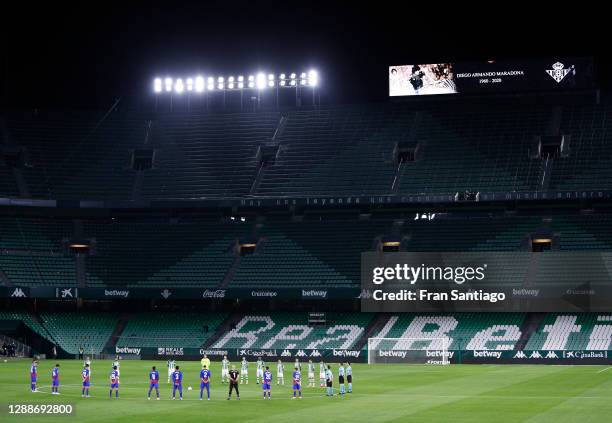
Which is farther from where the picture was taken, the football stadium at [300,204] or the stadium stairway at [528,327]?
the football stadium at [300,204]

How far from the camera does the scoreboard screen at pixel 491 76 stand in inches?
3317

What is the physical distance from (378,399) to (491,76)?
51328 millimetres

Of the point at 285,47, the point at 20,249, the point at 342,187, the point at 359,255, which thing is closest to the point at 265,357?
the point at 359,255

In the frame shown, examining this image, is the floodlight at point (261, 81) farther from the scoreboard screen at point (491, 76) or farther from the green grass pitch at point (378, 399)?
the green grass pitch at point (378, 399)

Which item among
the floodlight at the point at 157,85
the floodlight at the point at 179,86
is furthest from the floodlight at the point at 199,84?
the floodlight at the point at 157,85

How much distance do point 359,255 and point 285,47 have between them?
22952 mm

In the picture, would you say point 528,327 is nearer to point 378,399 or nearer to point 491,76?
point 491,76

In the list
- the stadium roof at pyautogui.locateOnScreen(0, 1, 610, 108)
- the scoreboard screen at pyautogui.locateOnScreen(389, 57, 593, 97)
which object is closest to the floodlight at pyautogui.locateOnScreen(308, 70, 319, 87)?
the stadium roof at pyautogui.locateOnScreen(0, 1, 610, 108)

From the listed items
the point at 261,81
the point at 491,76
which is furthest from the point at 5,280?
the point at 491,76

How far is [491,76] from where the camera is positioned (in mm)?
86000

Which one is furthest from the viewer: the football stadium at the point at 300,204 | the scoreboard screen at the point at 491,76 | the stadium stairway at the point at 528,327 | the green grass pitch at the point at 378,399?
the scoreboard screen at the point at 491,76

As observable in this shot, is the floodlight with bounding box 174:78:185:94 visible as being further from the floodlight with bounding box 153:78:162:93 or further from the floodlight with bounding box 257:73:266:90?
the floodlight with bounding box 257:73:266:90

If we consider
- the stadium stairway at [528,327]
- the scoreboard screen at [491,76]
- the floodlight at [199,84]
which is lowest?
the stadium stairway at [528,327]

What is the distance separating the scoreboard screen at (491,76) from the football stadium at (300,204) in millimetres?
183
